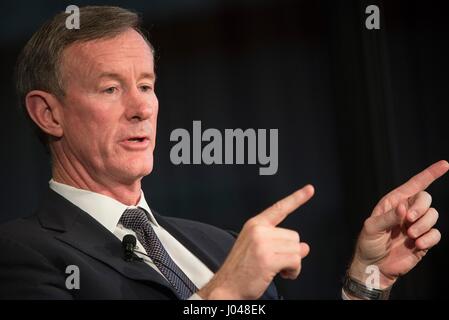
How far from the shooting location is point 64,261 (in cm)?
161

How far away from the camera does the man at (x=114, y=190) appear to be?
1673mm

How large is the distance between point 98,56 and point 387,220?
90cm

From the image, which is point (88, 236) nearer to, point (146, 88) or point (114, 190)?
point (114, 190)

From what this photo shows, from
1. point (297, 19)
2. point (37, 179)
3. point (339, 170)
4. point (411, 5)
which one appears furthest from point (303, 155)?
point (37, 179)

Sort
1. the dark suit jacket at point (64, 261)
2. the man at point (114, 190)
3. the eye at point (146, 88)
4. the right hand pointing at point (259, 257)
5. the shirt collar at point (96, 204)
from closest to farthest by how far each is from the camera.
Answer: the right hand pointing at point (259, 257) → the dark suit jacket at point (64, 261) → the man at point (114, 190) → the shirt collar at point (96, 204) → the eye at point (146, 88)

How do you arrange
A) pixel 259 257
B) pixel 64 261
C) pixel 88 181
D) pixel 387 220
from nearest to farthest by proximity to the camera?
pixel 259 257, pixel 64 261, pixel 387 220, pixel 88 181

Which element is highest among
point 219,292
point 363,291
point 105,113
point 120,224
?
point 105,113

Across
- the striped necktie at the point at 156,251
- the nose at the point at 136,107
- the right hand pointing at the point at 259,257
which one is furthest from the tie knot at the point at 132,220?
the right hand pointing at the point at 259,257

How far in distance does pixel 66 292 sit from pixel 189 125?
2.45 feet

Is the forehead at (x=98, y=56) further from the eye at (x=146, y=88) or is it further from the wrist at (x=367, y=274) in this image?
the wrist at (x=367, y=274)

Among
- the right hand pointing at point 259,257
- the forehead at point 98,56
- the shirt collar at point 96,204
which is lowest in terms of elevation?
the right hand pointing at point 259,257

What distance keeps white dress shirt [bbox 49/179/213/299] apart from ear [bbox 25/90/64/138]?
16 cm

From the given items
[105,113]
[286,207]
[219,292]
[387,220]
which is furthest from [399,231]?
[105,113]

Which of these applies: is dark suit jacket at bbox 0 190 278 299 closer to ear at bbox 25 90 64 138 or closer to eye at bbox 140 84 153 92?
ear at bbox 25 90 64 138
